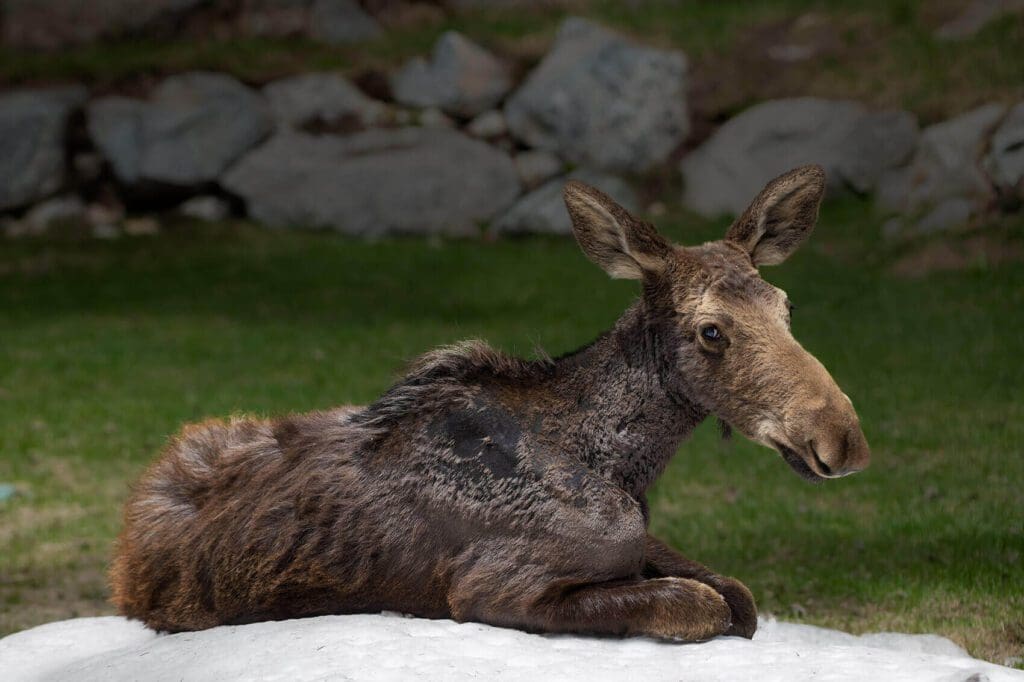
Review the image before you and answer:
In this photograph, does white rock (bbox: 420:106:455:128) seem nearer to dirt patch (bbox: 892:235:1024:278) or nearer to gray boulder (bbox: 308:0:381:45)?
gray boulder (bbox: 308:0:381:45)

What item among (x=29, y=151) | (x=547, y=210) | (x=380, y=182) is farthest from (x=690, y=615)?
(x=29, y=151)

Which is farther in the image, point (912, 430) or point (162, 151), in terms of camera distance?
point (162, 151)

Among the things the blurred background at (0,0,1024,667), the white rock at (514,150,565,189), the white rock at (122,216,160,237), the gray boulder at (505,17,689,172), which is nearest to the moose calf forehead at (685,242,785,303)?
the blurred background at (0,0,1024,667)

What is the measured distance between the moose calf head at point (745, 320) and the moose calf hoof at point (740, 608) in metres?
0.65

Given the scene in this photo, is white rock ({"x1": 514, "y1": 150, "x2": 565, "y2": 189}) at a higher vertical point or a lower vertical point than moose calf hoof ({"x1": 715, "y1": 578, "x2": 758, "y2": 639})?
lower

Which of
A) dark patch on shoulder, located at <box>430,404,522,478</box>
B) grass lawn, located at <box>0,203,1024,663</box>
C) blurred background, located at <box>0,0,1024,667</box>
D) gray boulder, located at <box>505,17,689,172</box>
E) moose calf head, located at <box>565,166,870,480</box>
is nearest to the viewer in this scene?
moose calf head, located at <box>565,166,870,480</box>

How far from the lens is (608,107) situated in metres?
17.9

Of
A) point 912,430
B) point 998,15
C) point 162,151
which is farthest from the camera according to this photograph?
point 162,151

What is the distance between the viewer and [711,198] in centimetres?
1619

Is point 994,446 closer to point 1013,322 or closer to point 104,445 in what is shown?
point 1013,322

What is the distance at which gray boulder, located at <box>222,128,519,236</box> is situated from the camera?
17.1 m

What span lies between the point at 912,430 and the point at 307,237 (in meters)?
9.37

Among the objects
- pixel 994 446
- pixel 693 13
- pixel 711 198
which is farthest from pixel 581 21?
pixel 994 446

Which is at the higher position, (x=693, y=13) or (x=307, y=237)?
(x=693, y=13)
